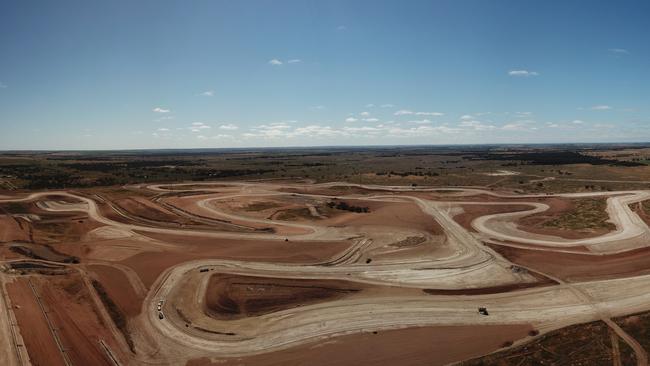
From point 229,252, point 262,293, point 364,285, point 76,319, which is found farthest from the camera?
point 229,252

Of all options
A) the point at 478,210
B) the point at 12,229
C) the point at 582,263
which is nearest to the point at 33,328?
the point at 12,229

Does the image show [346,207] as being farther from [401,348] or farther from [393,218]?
[401,348]

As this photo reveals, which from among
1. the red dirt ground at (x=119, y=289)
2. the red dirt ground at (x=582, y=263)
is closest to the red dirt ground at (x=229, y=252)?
the red dirt ground at (x=119, y=289)

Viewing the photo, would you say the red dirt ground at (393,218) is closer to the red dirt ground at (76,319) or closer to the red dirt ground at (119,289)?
the red dirt ground at (119,289)

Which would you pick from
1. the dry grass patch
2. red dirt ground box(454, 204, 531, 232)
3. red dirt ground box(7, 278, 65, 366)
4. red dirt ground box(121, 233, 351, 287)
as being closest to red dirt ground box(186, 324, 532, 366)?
red dirt ground box(7, 278, 65, 366)

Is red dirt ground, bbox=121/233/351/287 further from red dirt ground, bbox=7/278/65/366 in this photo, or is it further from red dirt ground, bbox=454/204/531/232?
red dirt ground, bbox=454/204/531/232

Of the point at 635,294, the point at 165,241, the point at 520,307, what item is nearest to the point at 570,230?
the point at 635,294
